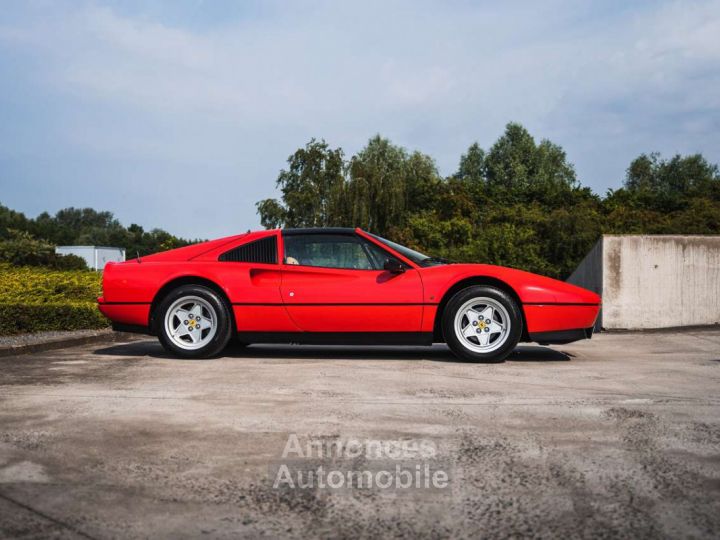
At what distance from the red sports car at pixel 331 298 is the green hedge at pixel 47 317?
2657 mm

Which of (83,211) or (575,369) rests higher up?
(83,211)

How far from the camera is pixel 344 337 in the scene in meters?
6.73

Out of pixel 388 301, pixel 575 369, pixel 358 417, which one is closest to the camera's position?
pixel 358 417

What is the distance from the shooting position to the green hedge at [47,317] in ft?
29.8

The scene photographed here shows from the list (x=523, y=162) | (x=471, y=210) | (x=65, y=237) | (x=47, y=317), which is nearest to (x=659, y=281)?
(x=47, y=317)

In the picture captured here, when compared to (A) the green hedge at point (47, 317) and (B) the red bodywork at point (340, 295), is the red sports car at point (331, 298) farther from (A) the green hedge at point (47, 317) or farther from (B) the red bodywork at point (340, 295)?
(A) the green hedge at point (47, 317)

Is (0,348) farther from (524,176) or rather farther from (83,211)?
(83,211)

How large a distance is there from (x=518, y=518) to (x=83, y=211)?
18336cm

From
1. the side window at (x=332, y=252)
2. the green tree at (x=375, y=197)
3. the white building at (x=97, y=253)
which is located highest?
the green tree at (x=375, y=197)

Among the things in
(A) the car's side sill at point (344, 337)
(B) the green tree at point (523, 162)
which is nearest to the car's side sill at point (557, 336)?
(A) the car's side sill at point (344, 337)

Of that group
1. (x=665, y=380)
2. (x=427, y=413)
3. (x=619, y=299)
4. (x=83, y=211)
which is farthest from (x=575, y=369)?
(x=83, y=211)

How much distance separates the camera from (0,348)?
699 centimetres

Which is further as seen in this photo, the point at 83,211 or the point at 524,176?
the point at 83,211

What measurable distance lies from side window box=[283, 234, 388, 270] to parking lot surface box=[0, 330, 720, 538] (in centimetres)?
114
